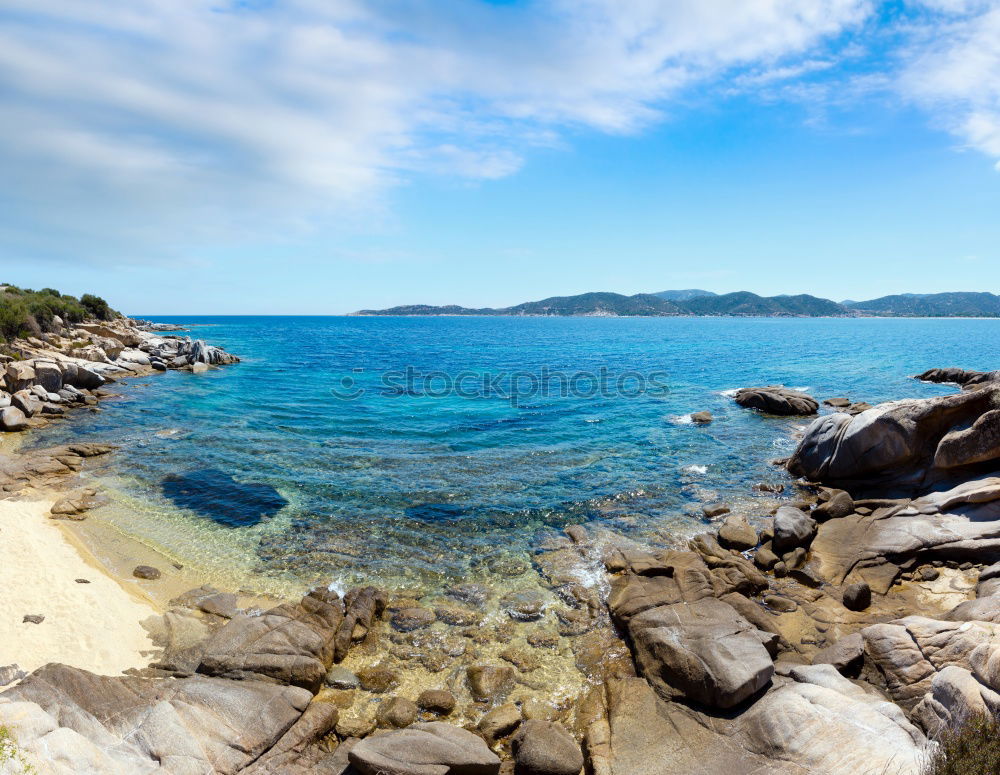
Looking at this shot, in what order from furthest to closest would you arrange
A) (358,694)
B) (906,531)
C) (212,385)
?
1. (212,385)
2. (906,531)
3. (358,694)

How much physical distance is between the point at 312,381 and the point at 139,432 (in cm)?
2472

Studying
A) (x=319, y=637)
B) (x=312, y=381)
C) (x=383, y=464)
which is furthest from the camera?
(x=312, y=381)

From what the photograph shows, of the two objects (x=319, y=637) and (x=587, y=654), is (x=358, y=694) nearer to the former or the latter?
(x=319, y=637)

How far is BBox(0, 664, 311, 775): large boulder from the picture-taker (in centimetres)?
796

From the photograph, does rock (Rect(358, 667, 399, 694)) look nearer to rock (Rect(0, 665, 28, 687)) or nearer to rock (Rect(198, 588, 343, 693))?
rock (Rect(198, 588, 343, 693))

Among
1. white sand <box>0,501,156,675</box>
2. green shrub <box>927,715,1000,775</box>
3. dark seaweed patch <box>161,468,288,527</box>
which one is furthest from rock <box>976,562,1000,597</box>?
dark seaweed patch <box>161,468,288,527</box>

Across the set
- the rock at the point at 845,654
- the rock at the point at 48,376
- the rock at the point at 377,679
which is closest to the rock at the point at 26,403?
the rock at the point at 48,376

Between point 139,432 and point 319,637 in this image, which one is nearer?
point 319,637

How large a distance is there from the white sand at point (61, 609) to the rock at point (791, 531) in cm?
1995

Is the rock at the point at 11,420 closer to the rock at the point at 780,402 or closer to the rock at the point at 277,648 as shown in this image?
the rock at the point at 277,648

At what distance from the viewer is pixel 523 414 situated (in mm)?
39812

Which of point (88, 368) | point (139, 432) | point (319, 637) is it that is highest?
point (88, 368)

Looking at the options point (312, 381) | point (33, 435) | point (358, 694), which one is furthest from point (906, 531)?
point (312, 381)

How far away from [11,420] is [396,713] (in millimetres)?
34200
